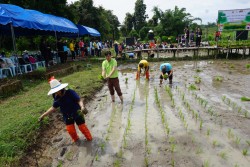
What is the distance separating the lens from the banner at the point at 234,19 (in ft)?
55.1

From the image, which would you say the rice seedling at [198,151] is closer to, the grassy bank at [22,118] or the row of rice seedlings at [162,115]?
the row of rice seedlings at [162,115]

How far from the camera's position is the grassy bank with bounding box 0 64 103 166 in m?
3.91

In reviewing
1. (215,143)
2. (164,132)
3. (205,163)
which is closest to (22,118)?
(164,132)

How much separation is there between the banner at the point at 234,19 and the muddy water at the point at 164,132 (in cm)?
1126

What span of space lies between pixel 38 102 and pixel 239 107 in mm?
5732

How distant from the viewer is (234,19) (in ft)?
55.8

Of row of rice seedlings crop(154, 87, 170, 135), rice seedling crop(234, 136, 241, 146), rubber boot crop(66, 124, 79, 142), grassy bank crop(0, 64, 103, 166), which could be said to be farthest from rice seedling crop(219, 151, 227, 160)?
grassy bank crop(0, 64, 103, 166)

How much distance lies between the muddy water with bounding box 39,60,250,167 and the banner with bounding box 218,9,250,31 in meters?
11.3

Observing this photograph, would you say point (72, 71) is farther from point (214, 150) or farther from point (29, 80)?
point (214, 150)

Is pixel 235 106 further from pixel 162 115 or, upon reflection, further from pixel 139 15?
pixel 139 15

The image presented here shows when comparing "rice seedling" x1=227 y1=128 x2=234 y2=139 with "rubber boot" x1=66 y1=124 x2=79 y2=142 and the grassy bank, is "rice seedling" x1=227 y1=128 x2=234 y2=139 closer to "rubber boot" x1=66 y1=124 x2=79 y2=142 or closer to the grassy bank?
"rubber boot" x1=66 y1=124 x2=79 y2=142

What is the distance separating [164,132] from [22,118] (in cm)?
331

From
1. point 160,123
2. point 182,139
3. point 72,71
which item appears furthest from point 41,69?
point 182,139

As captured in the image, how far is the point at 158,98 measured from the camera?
7.21 metres
